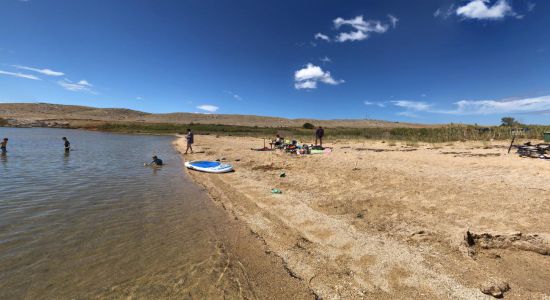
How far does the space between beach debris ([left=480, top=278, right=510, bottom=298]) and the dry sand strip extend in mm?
12

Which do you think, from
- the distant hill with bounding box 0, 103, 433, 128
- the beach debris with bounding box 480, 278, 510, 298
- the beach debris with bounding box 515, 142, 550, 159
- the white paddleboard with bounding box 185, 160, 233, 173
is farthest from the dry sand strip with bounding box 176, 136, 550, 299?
the distant hill with bounding box 0, 103, 433, 128

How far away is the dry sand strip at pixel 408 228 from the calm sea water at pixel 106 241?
1239mm

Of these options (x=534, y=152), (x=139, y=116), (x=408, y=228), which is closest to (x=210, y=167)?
(x=408, y=228)

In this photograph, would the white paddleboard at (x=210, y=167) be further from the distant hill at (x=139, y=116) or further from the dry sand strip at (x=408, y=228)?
the distant hill at (x=139, y=116)

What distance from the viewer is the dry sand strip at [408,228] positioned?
3.88 meters

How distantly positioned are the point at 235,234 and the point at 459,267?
4.05m

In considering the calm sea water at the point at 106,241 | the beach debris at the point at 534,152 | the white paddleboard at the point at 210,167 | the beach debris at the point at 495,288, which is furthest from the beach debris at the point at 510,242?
the beach debris at the point at 534,152

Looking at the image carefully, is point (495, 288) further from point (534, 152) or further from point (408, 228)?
point (534, 152)

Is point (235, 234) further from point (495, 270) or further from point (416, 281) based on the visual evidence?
point (495, 270)

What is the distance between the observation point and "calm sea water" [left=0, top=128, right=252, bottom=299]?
3906 mm

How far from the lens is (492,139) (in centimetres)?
2488

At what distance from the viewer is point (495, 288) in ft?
11.7

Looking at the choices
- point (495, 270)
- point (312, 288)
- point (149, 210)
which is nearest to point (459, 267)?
point (495, 270)

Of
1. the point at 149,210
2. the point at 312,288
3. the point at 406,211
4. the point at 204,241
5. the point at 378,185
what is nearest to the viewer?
the point at 312,288
